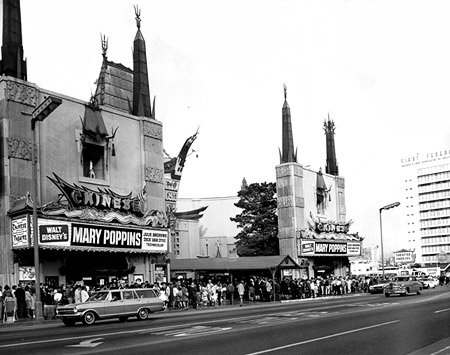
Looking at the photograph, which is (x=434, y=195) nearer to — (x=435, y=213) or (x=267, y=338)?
(x=435, y=213)

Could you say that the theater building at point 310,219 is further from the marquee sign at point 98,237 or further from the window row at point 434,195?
the window row at point 434,195

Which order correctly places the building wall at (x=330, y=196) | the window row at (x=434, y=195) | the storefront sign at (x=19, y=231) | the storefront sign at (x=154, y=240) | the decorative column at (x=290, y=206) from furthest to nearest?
the window row at (x=434, y=195) < the building wall at (x=330, y=196) < the decorative column at (x=290, y=206) < the storefront sign at (x=154, y=240) < the storefront sign at (x=19, y=231)

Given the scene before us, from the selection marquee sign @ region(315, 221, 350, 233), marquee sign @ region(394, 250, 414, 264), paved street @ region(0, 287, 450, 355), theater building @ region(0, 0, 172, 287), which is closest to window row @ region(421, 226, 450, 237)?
marquee sign @ region(394, 250, 414, 264)

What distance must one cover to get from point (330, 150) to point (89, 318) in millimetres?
51527

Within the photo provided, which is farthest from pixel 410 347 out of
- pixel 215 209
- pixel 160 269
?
pixel 215 209

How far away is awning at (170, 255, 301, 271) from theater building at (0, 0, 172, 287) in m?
8.00

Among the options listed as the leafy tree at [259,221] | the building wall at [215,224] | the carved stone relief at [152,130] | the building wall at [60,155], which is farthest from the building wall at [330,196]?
the building wall at [60,155]

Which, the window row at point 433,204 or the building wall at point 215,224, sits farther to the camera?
the window row at point 433,204

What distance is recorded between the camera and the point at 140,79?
4625 centimetres

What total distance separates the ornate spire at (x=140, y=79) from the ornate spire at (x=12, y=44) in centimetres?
1066

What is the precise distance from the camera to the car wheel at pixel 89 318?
24375mm

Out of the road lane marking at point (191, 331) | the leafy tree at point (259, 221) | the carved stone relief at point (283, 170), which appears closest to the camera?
the road lane marking at point (191, 331)

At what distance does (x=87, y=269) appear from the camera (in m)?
37.9

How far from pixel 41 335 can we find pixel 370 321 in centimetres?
1106
